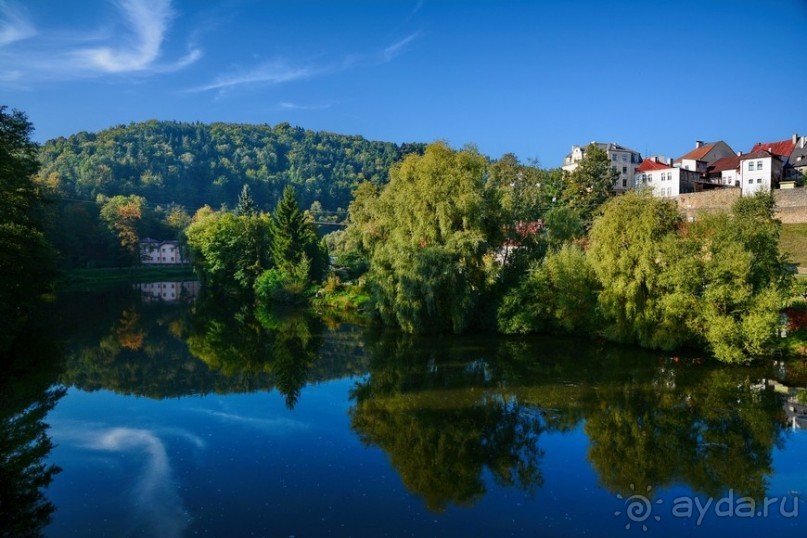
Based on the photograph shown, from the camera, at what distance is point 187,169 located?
553 ft

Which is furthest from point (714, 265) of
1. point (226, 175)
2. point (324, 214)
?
point (226, 175)

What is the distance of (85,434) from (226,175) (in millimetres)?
170133

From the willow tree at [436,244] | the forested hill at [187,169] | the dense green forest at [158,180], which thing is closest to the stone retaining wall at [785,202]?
the willow tree at [436,244]

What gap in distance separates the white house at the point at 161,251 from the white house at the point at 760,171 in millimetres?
89452

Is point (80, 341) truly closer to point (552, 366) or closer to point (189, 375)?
point (189, 375)

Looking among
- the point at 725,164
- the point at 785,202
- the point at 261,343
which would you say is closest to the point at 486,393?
the point at 261,343

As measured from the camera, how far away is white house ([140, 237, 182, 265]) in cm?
10169

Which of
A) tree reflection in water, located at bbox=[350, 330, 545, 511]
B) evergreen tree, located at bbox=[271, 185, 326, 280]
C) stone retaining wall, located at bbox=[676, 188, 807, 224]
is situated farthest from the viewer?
evergreen tree, located at bbox=[271, 185, 326, 280]

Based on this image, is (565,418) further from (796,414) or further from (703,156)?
(703,156)

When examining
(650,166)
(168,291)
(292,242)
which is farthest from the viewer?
(650,166)

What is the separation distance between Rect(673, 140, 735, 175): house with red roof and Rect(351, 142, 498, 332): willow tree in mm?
53212

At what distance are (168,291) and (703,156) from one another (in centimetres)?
7326

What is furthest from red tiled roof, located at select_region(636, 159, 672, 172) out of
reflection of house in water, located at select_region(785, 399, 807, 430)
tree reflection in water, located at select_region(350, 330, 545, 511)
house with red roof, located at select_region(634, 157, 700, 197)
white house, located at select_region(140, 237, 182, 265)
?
white house, located at select_region(140, 237, 182, 265)

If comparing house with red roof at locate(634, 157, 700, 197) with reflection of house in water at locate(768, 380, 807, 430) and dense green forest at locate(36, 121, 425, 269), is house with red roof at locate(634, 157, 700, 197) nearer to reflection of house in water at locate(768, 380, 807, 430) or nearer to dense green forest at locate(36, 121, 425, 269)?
reflection of house in water at locate(768, 380, 807, 430)
